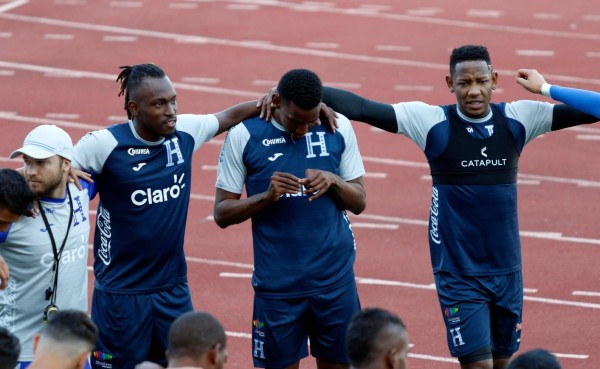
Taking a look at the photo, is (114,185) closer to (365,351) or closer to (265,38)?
(365,351)

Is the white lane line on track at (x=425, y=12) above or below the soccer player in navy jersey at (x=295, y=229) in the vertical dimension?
above

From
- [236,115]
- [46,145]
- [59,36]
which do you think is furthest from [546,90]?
[59,36]

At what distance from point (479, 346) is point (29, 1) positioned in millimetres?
14264

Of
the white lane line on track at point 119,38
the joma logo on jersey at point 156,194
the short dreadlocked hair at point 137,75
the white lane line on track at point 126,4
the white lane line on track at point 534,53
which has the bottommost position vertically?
the joma logo on jersey at point 156,194

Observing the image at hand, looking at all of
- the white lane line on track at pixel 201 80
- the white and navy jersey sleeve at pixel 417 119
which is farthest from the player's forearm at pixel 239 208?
the white lane line on track at pixel 201 80

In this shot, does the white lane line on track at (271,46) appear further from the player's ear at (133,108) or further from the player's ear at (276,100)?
the player's ear at (133,108)

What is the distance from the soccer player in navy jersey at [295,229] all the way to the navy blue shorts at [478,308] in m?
0.65

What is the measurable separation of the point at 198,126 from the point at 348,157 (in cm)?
86

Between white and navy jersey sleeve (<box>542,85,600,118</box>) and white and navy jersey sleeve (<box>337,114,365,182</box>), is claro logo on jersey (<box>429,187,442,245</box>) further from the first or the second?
white and navy jersey sleeve (<box>542,85,600,118</box>)

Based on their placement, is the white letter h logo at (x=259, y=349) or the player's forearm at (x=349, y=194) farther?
the white letter h logo at (x=259, y=349)

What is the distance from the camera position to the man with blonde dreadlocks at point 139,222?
21.7 feet

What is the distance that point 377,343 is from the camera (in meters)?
5.09

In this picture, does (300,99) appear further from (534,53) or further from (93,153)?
(534,53)

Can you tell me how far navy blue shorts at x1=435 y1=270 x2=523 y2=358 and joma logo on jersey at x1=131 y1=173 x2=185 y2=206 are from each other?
5.46 feet
